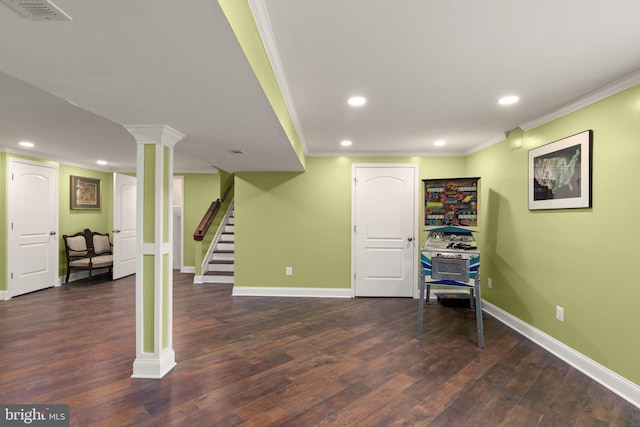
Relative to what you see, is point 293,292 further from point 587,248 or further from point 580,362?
point 587,248

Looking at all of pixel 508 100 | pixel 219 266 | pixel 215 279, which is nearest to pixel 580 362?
pixel 508 100

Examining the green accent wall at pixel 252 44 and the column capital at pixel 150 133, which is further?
the column capital at pixel 150 133

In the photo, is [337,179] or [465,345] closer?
[465,345]

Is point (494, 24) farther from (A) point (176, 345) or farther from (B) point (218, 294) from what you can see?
(B) point (218, 294)

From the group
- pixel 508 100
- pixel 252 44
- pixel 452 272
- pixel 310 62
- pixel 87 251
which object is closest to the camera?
pixel 252 44

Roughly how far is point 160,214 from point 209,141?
869 mm

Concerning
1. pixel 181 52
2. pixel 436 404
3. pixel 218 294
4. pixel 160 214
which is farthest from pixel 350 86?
pixel 218 294

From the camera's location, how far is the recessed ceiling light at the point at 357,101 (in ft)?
8.36

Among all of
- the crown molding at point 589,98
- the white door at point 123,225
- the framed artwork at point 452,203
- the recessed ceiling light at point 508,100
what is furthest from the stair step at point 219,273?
the crown molding at point 589,98

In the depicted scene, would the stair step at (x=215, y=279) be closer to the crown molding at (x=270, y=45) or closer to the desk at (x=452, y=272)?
the desk at (x=452, y=272)

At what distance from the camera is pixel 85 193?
18.9ft

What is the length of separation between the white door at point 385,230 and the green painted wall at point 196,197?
356cm

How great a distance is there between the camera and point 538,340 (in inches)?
116

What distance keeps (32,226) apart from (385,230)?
18.1 ft
